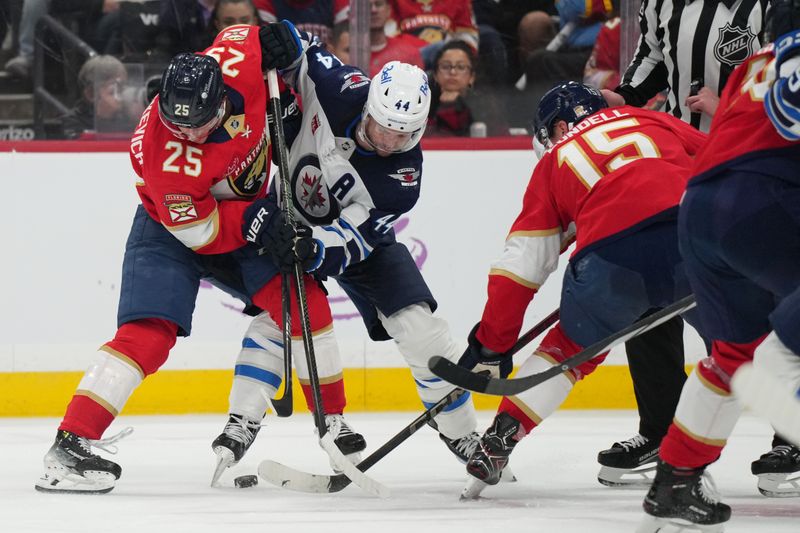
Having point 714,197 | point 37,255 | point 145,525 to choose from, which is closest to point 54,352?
point 37,255

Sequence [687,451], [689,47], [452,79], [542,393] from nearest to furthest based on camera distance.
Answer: [687,451] → [542,393] → [689,47] → [452,79]

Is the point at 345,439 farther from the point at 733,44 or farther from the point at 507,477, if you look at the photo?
the point at 733,44

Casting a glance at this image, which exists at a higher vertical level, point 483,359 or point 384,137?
point 384,137

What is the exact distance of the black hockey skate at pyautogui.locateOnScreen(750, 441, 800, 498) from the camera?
112 inches

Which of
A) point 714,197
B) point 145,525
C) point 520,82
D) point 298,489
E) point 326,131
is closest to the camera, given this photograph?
point 714,197

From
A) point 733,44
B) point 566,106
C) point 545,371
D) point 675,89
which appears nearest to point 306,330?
point 545,371

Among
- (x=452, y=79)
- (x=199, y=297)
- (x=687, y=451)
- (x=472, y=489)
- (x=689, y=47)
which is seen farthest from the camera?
(x=452, y=79)

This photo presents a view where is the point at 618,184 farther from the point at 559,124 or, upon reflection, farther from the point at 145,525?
the point at 145,525

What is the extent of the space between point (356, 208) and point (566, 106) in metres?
0.56

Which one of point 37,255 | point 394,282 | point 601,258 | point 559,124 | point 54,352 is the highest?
point 559,124

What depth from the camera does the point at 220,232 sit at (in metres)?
2.93

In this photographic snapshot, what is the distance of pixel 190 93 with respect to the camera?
107 inches

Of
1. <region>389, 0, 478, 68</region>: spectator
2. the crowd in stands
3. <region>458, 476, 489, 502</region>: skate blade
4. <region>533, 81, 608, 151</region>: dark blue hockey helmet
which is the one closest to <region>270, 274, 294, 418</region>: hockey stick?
<region>458, 476, 489, 502</region>: skate blade

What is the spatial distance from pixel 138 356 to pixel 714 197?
4.68ft
